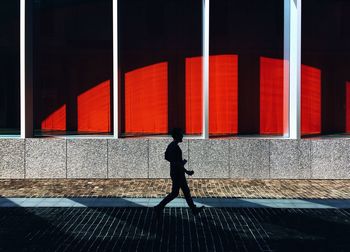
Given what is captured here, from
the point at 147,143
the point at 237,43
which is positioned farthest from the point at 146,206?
the point at 237,43

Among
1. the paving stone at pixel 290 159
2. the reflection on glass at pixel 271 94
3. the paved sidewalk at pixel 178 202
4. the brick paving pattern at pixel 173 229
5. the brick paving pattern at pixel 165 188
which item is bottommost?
the brick paving pattern at pixel 173 229

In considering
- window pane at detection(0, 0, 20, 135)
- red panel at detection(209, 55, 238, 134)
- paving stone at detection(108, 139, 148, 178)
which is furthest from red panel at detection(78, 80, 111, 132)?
red panel at detection(209, 55, 238, 134)

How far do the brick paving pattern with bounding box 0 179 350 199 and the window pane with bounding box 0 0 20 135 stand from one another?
6.10 ft

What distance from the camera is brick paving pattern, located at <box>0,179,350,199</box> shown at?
36.6ft

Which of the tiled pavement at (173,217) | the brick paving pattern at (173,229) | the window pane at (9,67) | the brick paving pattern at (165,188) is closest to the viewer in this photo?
the brick paving pattern at (173,229)

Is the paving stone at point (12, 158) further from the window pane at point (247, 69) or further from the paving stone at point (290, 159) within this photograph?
the paving stone at point (290, 159)

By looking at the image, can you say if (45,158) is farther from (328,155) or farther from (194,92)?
(328,155)

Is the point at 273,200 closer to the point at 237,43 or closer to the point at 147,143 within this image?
the point at 147,143

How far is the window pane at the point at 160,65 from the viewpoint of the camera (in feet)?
46.4

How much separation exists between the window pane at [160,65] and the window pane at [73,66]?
553 millimetres

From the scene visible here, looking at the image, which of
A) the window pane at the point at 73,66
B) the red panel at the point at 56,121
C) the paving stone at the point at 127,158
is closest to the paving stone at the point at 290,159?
the paving stone at the point at 127,158

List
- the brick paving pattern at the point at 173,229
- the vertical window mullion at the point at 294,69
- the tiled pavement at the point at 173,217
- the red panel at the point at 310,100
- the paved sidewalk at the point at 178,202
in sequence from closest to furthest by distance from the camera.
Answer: the brick paving pattern at the point at 173,229 → the tiled pavement at the point at 173,217 → the paved sidewalk at the point at 178,202 → the vertical window mullion at the point at 294,69 → the red panel at the point at 310,100

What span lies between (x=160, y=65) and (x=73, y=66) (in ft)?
8.51

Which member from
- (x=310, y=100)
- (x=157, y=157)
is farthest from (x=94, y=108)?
(x=310, y=100)
